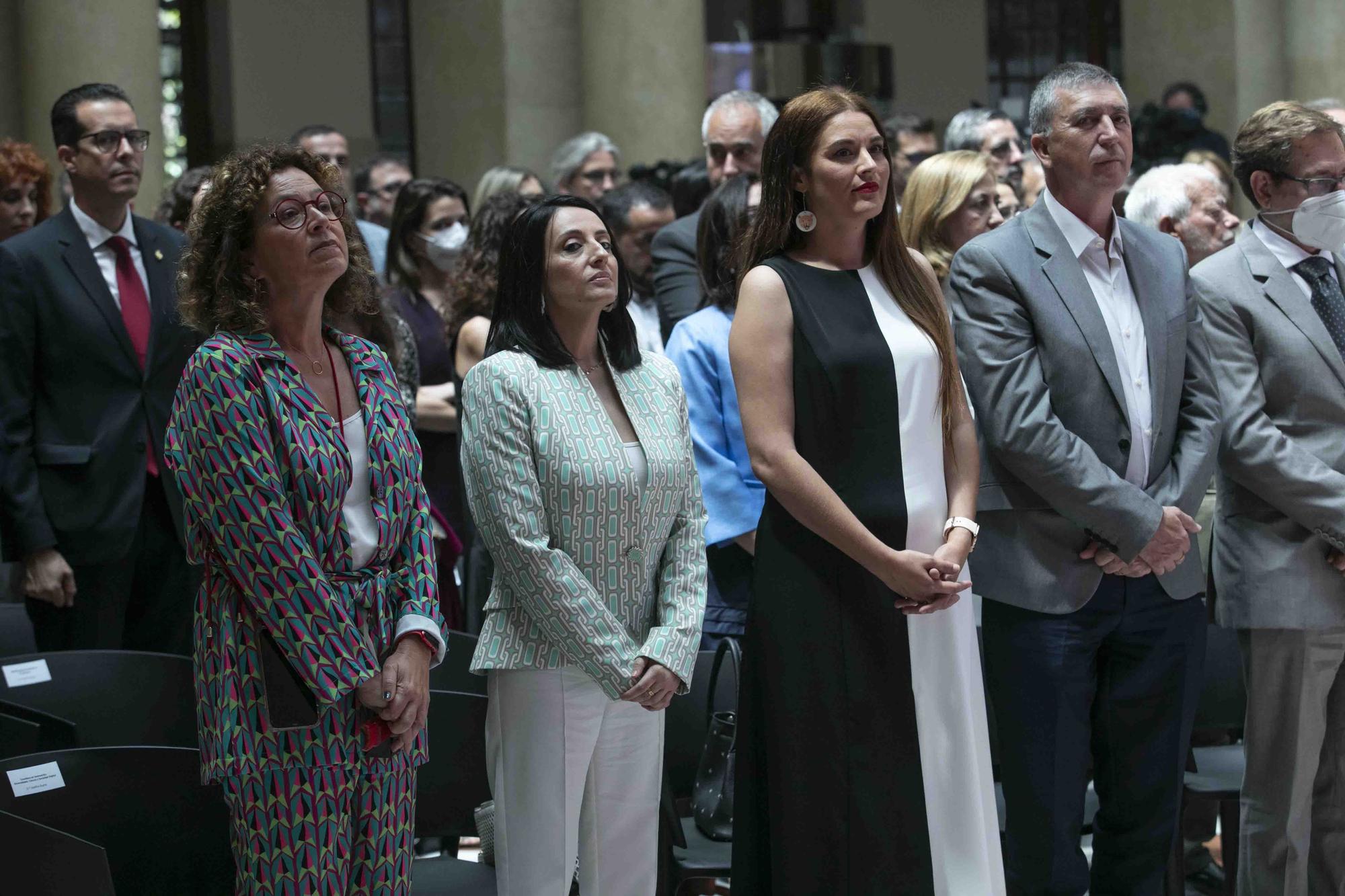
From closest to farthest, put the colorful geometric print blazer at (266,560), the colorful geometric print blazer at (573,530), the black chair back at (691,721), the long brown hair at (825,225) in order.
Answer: the colorful geometric print blazer at (266,560) → the colorful geometric print blazer at (573,530) → the long brown hair at (825,225) → the black chair back at (691,721)

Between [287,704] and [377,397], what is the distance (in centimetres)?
61

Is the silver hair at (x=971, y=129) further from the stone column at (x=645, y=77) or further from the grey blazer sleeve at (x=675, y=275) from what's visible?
the stone column at (x=645, y=77)

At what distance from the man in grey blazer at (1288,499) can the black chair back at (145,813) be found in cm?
241

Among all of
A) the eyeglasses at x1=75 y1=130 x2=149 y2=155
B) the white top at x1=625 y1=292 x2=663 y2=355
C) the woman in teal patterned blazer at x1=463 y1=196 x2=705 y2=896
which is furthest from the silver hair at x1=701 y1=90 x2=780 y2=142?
the woman in teal patterned blazer at x1=463 y1=196 x2=705 y2=896

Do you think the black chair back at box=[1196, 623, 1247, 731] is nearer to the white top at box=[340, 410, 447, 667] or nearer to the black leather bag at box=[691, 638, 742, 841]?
the black leather bag at box=[691, 638, 742, 841]

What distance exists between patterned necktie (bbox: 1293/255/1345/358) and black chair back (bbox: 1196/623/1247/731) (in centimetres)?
89

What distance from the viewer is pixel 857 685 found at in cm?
350

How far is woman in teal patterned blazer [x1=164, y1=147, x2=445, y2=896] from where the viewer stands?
2947mm

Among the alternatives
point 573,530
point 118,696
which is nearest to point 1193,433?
point 573,530

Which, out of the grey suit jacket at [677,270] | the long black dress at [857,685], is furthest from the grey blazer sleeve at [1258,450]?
the grey suit jacket at [677,270]

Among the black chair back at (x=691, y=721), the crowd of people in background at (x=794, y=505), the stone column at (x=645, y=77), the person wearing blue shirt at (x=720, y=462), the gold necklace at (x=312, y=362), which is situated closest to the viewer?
the crowd of people in background at (x=794, y=505)

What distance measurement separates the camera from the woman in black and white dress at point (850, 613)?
3.49 meters

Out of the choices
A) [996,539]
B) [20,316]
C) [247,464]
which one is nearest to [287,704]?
[247,464]

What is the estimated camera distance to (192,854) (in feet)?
10.6
